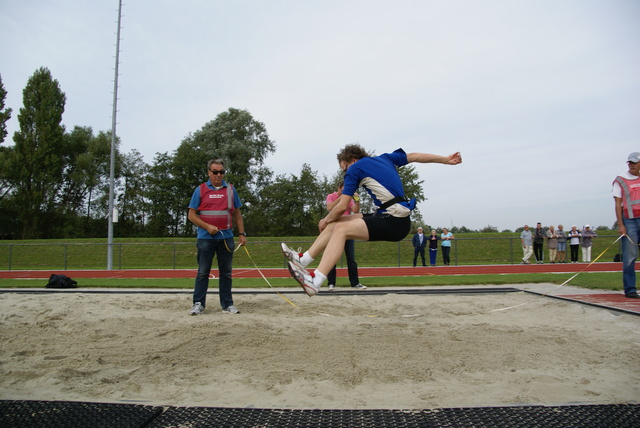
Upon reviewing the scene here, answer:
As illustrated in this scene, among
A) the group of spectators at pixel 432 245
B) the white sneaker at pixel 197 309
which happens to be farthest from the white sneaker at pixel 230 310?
the group of spectators at pixel 432 245

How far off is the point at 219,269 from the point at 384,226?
9.92 feet

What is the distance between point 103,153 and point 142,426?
5372 cm

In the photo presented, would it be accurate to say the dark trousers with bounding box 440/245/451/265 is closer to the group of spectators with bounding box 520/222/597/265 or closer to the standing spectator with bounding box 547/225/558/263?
the group of spectators with bounding box 520/222/597/265

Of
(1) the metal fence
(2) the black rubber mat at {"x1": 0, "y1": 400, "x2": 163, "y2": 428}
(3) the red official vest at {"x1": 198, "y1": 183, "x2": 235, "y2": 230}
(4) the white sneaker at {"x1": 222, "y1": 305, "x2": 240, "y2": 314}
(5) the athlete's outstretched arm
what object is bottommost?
(2) the black rubber mat at {"x1": 0, "y1": 400, "x2": 163, "y2": 428}

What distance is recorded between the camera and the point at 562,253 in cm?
1955

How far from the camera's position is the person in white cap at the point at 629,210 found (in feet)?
21.8

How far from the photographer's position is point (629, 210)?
673 cm

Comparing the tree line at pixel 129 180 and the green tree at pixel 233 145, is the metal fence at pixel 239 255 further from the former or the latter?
the green tree at pixel 233 145

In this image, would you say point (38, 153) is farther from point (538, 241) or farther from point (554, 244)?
point (554, 244)

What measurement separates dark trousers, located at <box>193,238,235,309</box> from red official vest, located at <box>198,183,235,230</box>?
0.28 metres

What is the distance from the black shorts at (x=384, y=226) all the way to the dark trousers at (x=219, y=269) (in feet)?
8.88

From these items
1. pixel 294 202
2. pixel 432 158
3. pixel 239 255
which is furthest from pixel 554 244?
pixel 294 202

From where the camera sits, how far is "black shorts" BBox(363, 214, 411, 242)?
419cm

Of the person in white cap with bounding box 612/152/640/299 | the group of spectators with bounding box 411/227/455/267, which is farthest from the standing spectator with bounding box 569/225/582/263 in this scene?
the person in white cap with bounding box 612/152/640/299
